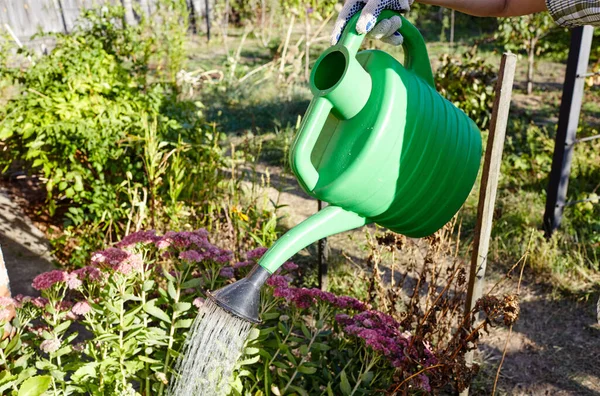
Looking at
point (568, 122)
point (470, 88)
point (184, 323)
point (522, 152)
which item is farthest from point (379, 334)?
point (470, 88)

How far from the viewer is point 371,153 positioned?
104cm

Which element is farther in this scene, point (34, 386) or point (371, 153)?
point (34, 386)

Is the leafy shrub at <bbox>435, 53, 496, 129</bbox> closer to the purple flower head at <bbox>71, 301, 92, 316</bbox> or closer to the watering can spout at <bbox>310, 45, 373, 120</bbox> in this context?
the purple flower head at <bbox>71, 301, 92, 316</bbox>

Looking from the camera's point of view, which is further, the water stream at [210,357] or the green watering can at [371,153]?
the water stream at [210,357]

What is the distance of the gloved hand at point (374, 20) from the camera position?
104 centimetres

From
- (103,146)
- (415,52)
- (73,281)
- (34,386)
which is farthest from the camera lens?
(103,146)

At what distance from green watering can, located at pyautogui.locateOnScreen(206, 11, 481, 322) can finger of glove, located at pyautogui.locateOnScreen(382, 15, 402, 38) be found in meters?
0.01

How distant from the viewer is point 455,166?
1140mm

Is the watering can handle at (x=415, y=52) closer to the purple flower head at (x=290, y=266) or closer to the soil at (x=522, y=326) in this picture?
the purple flower head at (x=290, y=266)

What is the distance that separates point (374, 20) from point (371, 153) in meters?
0.23

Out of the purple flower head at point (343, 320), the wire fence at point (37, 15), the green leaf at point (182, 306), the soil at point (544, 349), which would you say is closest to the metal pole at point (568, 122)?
the soil at point (544, 349)

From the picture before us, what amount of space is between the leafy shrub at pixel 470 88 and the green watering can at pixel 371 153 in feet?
11.0

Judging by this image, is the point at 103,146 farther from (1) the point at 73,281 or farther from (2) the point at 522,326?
(2) the point at 522,326

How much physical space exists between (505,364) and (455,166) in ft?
5.37
